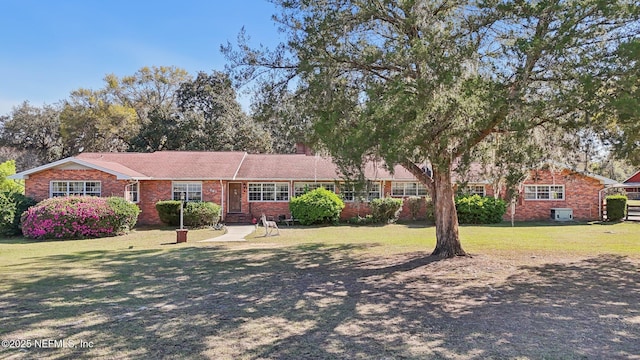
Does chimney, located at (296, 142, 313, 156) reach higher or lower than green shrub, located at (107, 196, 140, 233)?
higher

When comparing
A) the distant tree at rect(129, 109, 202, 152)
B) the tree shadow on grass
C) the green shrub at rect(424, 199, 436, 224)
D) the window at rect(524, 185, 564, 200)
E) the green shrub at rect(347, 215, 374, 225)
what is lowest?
the tree shadow on grass

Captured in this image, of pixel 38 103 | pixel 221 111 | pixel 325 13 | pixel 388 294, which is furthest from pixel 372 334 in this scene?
pixel 38 103

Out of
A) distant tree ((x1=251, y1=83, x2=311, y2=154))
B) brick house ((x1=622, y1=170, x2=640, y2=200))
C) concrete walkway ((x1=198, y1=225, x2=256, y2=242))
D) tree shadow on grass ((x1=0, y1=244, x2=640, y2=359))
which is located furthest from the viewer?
brick house ((x1=622, y1=170, x2=640, y2=200))

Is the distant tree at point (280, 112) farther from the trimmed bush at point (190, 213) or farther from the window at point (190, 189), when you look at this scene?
the window at point (190, 189)

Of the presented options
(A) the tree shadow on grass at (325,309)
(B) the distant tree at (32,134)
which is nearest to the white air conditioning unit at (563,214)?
(A) the tree shadow on grass at (325,309)

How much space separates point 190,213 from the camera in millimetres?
19938

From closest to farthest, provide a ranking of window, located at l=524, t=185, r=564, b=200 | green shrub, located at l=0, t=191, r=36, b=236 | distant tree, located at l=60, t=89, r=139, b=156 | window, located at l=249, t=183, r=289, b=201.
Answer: green shrub, located at l=0, t=191, r=36, b=236
window, located at l=249, t=183, r=289, b=201
window, located at l=524, t=185, r=564, b=200
distant tree, located at l=60, t=89, r=139, b=156

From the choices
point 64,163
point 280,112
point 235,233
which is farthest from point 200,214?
point 280,112

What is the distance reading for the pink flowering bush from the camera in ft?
52.2

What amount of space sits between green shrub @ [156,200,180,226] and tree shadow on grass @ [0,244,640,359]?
9165mm

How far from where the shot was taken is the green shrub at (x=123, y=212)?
17.2 metres

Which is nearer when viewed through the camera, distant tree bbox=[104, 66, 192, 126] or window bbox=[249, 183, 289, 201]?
window bbox=[249, 183, 289, 201]

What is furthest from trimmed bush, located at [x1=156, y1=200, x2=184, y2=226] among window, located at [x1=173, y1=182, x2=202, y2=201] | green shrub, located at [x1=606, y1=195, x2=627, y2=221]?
green shrub, located at [x1=606, y1=195, x2=627, y2=221]

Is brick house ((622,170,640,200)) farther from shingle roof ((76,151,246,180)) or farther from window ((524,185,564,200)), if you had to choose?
shingle roof ((76,151,246,180))
